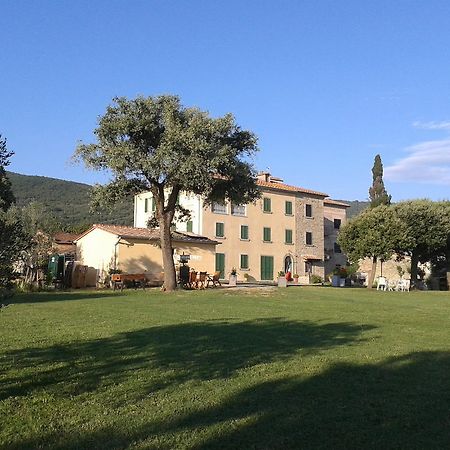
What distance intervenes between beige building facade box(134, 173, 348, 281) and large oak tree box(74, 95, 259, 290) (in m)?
17.7

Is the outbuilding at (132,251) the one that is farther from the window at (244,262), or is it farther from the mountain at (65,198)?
the mountain at (65,198)

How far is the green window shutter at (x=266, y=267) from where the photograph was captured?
5150 cm

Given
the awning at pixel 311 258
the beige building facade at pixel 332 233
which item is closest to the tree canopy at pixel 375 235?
the awning at pixel 311 258

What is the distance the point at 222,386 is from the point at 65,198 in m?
94.5

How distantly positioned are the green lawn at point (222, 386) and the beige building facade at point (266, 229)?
1406 inches

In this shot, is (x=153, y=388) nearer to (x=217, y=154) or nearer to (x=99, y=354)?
(x=99, y=354)

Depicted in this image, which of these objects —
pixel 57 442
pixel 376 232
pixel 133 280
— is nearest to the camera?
pixel 57 442

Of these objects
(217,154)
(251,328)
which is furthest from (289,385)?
(217,154)

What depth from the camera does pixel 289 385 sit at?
644 cm

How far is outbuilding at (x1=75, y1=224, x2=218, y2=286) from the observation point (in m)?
34.5

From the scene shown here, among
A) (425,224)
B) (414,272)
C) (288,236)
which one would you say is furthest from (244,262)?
(425,224)

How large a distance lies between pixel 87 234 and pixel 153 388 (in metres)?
33.1

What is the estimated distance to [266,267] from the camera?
51.8 metres

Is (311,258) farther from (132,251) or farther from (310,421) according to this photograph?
(310,421)
